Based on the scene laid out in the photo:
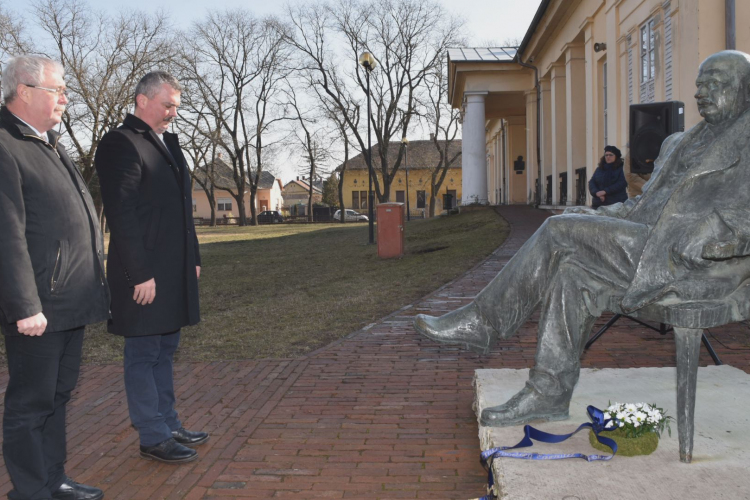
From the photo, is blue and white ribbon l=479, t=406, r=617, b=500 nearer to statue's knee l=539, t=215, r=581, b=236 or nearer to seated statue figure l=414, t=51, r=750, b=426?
seated statue figure l=414, t=51, r=750, b=426

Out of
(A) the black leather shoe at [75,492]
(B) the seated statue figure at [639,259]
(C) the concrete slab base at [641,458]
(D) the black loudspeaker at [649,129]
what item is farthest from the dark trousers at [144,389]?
(D) the black loudspeaker at [649,129]

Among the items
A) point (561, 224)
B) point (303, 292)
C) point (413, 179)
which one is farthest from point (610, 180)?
point (413, 179)

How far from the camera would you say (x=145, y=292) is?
10.8ft

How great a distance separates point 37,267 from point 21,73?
2.63ft

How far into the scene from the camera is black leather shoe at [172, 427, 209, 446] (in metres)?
3.75

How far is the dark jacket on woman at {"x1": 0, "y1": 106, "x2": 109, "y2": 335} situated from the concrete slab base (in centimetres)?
194

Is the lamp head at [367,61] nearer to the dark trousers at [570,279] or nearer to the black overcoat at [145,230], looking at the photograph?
the black overcoat at [145,230]

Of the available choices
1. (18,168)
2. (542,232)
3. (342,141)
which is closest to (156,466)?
(18,168)

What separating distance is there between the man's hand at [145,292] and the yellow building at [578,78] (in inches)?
392

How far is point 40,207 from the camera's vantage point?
9.27 feet

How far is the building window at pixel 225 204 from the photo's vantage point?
9194 cm

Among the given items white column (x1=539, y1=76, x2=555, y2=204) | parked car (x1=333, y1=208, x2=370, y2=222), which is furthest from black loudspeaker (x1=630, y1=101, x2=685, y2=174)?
parked car (x1=333, y1=208, x2=370, y2=222)

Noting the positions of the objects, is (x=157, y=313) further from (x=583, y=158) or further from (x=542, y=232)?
(x=583, y=158)

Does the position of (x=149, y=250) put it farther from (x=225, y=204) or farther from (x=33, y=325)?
(x=225, y=204)
